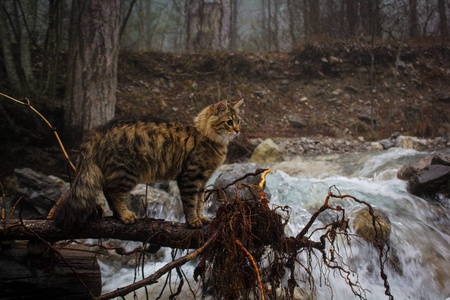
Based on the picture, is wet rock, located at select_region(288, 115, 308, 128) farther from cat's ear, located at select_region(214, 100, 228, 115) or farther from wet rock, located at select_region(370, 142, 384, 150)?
cat's ear, located at select_region(214, 100, 228, 115)

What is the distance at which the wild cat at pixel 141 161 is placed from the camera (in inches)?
84.1

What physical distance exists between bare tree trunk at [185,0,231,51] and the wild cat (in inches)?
366

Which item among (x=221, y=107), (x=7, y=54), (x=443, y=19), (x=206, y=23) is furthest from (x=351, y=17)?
(x=7, y=54)

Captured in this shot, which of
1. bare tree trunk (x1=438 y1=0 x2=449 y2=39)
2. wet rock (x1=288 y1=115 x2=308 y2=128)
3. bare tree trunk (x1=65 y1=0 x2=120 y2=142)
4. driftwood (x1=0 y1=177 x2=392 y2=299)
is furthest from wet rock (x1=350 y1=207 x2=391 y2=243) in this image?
bare tree trunk (x1=438 y1=0 x2=449 y2=39)

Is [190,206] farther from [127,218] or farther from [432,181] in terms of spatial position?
[432,181]

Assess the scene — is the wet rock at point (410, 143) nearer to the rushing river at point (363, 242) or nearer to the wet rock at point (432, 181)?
the rushing river at point (363, 242)

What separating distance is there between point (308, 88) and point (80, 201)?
10412mm

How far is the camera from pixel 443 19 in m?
11.9

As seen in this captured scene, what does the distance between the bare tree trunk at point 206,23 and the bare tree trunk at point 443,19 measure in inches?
351

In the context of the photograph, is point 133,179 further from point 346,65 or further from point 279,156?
point 346,65

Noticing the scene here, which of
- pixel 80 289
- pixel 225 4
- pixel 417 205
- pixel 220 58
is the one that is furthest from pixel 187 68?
pixel 80 289

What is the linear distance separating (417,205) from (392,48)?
29.6 feet

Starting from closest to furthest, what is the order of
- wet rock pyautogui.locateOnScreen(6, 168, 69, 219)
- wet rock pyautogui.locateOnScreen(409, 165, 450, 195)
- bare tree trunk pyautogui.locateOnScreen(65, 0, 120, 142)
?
wet rock pyautogui.locateOnScreen(6, 168, 69, 219)
wet rock pyautogui.locateOnScreen(409, 165, 450, 195)
bare tree trunk pyautogui.locateOnScreen(65, 0, 120, 142)

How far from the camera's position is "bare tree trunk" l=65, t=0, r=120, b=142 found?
19.4 ft
